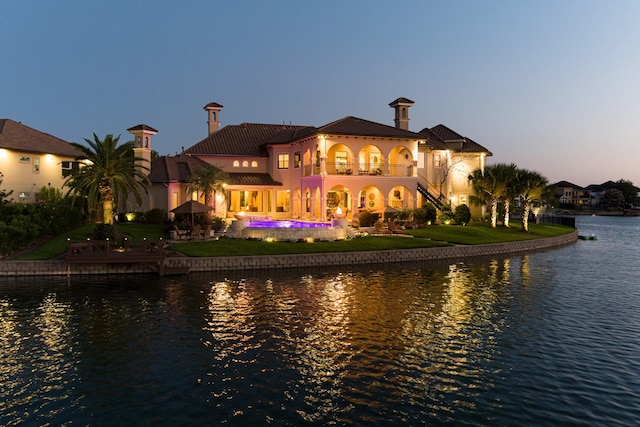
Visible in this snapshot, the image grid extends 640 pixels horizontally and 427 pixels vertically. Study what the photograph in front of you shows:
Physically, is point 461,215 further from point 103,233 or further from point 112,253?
point 112,253

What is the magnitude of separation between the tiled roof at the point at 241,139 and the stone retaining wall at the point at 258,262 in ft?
73.6

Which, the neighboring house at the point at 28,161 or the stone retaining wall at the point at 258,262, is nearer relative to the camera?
the stone retaining wall at the point at 258,262

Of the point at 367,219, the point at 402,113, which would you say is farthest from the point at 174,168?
the point at 402,113

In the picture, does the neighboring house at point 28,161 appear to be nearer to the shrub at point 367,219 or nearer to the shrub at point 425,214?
the shrub at point 367,219

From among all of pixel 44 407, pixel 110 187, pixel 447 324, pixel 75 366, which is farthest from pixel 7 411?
pixel 110 187

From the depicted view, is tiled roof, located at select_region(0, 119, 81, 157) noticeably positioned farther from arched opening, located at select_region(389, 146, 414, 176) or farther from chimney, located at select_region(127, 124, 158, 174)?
arched opening, located at select_region(389, 146, 414, 176)

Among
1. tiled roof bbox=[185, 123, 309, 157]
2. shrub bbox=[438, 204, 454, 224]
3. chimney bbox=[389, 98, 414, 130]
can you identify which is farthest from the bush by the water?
chimney bbox=[389, 98, 414, 130]

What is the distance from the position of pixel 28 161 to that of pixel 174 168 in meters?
12.3

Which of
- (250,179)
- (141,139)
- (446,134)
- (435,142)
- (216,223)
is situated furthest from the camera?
(446,134)

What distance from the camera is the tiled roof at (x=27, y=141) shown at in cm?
4059

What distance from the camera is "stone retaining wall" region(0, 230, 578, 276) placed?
26.5m

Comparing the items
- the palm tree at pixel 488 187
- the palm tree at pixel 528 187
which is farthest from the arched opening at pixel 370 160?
the palm tree at pixel 528 187

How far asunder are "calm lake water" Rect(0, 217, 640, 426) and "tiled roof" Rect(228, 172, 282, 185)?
76.5ft

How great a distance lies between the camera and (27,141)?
42.4 m
